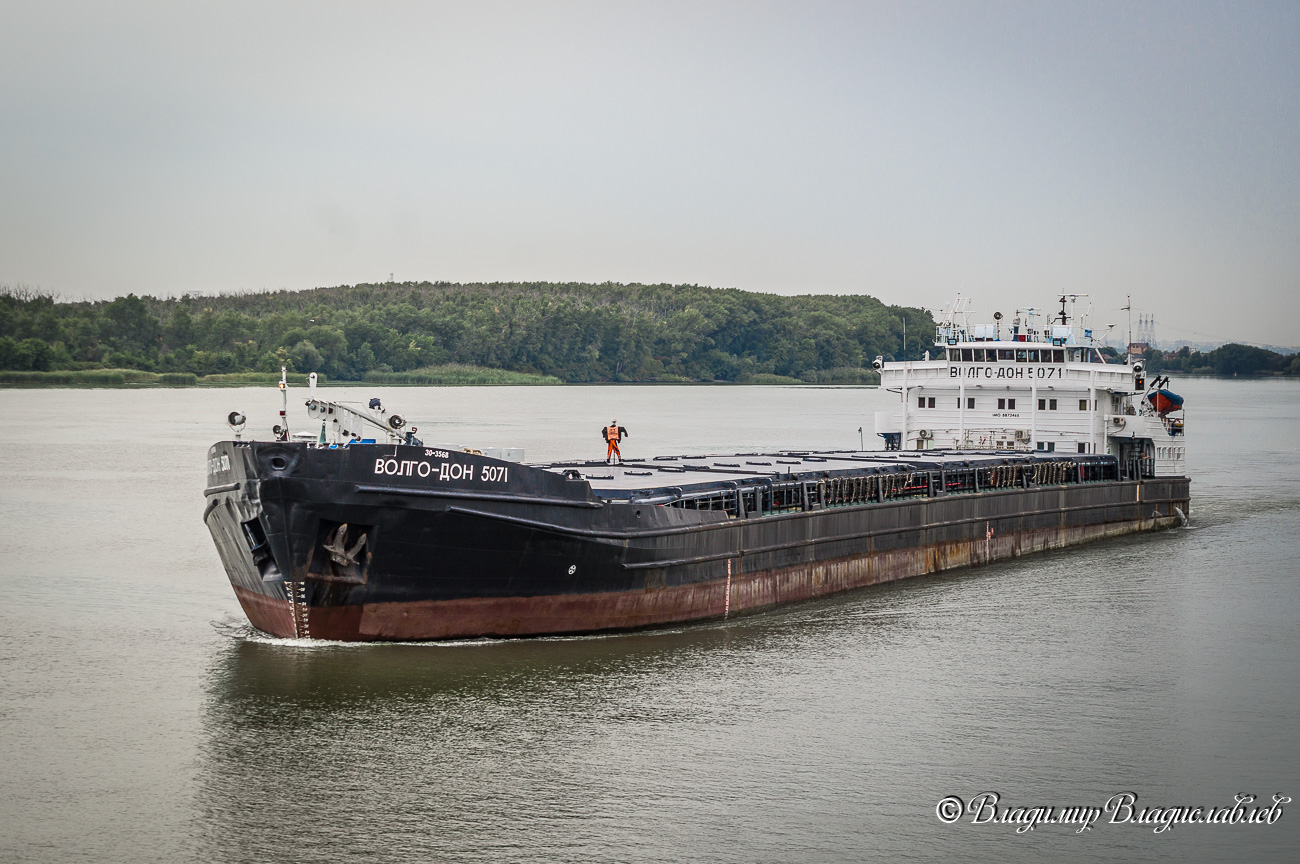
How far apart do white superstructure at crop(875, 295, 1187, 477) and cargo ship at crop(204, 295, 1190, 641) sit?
331 centimetres

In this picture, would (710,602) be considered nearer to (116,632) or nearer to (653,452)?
(116,632)

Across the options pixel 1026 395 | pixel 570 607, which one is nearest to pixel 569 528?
pixel 570 607

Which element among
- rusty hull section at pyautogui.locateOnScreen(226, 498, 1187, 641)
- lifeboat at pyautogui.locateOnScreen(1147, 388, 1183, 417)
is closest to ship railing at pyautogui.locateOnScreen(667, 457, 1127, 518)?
rusty hull section at pyautogui.locateOnScreen(226, 498, 1187, 641)

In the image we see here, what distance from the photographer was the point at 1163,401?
1459 inches

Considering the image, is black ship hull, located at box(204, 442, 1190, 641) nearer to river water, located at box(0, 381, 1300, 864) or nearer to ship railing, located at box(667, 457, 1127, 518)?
ship railing, located at box(667, 457, 1127, 518)

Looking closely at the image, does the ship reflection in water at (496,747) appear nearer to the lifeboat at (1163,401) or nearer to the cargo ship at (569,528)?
the cargo ship at (569,528)

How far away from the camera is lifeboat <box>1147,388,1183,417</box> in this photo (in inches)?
1453

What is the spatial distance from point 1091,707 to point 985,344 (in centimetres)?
1902

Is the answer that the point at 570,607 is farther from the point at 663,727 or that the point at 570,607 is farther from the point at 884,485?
the point at 884,485

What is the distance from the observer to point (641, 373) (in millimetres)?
154500

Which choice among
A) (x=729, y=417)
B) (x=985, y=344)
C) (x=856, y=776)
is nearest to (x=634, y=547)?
(x=856, y=776)

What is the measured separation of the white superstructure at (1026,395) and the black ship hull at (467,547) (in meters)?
13.9

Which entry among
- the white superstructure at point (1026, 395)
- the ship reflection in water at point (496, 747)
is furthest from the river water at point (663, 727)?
the white superstructure at point (1026, 395)

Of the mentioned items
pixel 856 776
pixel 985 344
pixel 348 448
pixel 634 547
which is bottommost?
pixel 856 776
